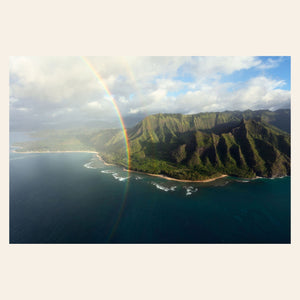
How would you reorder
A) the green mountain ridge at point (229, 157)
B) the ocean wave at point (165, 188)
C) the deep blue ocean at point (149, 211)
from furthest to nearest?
1. the green mountain ridge at point (229, 157)
2. the ocean wave at point (165, 188)
3. the deep blue ocean at point (149, 211)

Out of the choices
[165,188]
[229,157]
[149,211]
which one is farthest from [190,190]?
[229,157]

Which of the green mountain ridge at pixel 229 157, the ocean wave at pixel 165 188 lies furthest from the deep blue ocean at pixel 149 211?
the green mountain ridge at pixel 229 157

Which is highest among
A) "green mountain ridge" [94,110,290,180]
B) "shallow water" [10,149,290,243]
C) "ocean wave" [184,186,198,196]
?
"green mountain ridge" [94,110,290,180]

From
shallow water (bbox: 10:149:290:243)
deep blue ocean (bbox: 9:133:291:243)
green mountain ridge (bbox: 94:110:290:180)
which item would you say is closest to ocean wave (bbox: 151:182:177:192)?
deep blue ocean (bbox: 9:133:291:243)

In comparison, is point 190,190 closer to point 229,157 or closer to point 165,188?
point 165,188

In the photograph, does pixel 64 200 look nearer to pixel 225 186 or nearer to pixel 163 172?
pixel 163 172

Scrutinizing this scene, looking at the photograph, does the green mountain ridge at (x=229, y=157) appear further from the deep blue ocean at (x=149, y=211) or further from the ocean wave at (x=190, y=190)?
the ocean wave at (x=190, y=190)

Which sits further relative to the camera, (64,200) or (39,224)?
(64,200)

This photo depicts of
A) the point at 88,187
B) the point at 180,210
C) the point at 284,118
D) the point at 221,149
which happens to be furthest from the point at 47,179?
the point at 284,118

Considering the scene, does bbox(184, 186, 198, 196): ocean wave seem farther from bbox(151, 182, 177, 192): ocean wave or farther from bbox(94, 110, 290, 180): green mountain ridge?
bbox(94, 110, 290, 180): green mountain ridge
